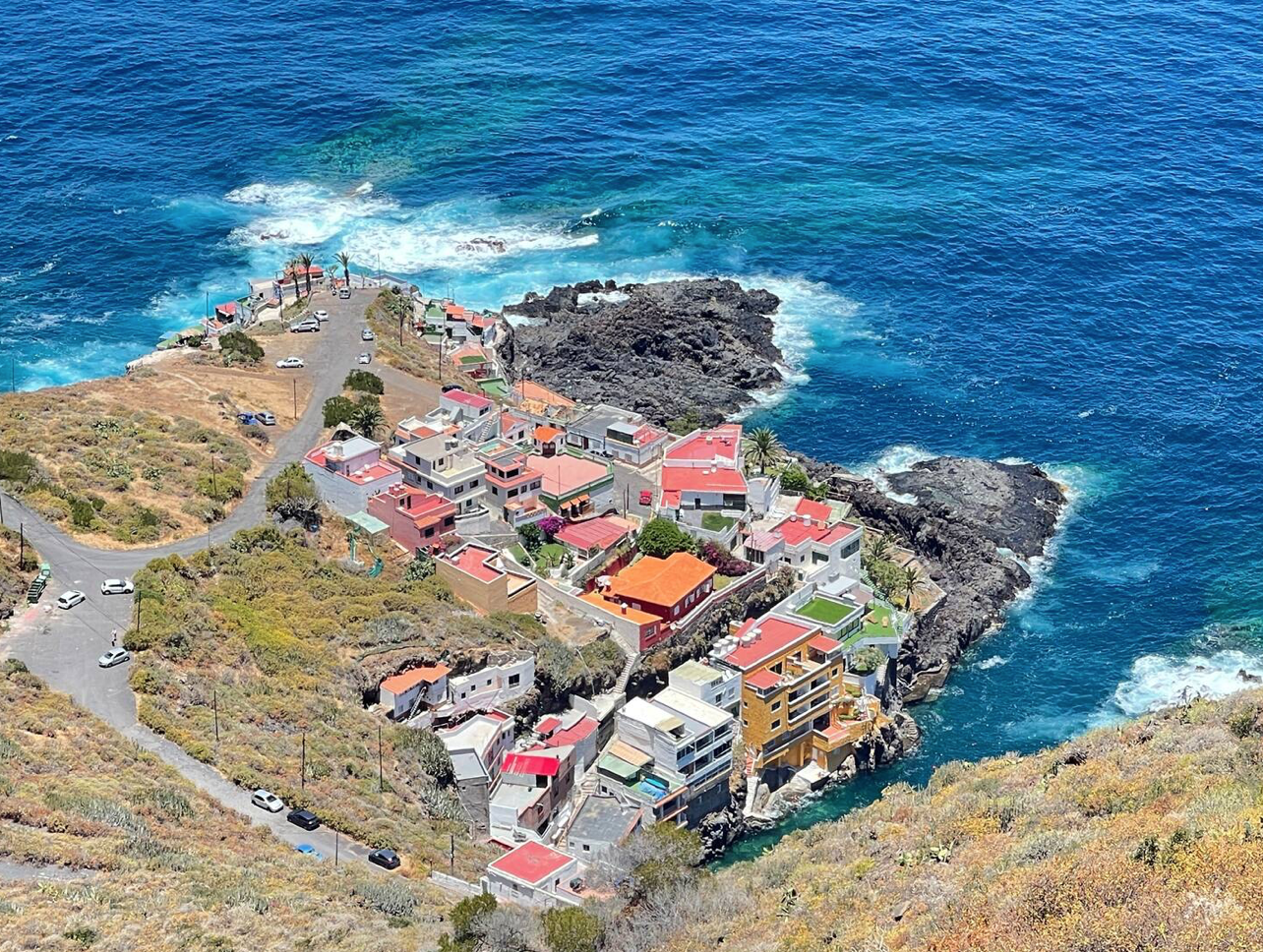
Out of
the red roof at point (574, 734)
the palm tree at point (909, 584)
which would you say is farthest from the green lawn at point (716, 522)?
the red roof at point (574, 734)

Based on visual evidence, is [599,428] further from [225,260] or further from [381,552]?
[225,260]

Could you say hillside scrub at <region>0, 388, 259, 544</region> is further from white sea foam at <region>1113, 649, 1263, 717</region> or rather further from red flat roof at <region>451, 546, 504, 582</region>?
white sea foam at <region>1113, 649, 1263, 717</region>

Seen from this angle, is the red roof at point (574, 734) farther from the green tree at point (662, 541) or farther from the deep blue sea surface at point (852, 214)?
the green tree at point (662, 541)

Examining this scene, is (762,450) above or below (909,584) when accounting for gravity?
above

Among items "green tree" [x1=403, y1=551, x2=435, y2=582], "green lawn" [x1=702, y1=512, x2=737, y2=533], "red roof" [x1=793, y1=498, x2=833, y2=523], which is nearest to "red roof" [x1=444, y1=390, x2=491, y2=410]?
"green tree" [x1=403, y1=551, x2=435, y2=582]

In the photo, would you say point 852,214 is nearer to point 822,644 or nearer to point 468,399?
point 468,399

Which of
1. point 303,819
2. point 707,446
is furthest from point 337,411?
point 303,819
